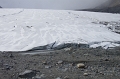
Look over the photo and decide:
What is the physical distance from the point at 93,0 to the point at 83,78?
6503cm

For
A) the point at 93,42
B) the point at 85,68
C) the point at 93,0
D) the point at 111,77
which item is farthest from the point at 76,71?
the point at 93,0

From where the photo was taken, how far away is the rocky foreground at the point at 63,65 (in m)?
3.30

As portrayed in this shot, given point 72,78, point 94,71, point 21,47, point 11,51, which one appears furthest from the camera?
point 21,47

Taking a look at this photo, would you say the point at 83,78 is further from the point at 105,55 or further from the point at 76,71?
the point at 105,55

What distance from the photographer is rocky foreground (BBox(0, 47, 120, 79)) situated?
330cm

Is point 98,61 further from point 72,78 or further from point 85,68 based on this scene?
point 72,78

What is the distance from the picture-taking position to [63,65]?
3896 millimetres

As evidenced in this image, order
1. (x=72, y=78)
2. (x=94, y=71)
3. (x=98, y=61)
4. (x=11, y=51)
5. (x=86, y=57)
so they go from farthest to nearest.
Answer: (x=11, y=51)
(x=86, y=57)
(x=98, y=61)
(x=94, y=71)
(x=72, y=78)

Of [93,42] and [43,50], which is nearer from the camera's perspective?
[43,50]

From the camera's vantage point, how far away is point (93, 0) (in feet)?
217

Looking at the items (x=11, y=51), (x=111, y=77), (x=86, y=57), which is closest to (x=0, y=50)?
(x=11, y=51)

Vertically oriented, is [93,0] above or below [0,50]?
above

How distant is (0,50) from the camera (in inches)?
207

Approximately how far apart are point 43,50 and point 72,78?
2.34 metres
